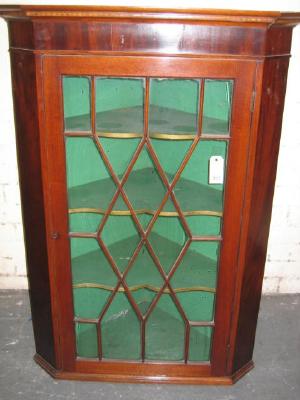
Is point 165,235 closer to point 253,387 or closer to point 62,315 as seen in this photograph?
point 62,315

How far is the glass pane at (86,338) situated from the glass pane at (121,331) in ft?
Result: 0.15

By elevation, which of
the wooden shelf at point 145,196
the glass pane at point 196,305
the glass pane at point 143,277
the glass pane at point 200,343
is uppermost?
the wooden shelf at point 145,196

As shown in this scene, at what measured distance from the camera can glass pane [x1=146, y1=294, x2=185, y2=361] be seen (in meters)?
1.86

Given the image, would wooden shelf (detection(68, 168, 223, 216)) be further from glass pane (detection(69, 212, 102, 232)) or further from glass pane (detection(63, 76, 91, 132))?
glass pane (detection(63, 76, 91, 132))

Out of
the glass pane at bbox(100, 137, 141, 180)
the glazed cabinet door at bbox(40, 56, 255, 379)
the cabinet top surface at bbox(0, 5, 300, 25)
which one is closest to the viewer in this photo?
the cabinet top surface at bbox(0, 5, 300, 25)

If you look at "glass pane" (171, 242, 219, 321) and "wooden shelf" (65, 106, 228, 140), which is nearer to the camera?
"wooden shelf" (65, 106, 228, 140)

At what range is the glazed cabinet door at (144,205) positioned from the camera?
1.41m

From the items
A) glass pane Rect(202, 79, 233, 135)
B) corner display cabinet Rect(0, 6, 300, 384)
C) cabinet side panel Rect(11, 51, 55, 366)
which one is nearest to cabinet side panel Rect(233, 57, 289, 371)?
corner display cabinet Rect(0, 6, 300, 384)

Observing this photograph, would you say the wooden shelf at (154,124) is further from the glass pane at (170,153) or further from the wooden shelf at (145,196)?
the wooden shelf at (145,196)

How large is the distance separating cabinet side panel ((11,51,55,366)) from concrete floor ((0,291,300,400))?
138 millimetres

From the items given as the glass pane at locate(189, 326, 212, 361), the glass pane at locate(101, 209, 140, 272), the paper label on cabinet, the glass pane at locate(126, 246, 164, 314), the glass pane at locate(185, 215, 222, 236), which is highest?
the paper label on cabinet

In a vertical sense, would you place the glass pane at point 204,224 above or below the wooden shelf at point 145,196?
below

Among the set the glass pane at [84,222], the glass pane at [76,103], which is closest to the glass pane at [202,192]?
the glass pane at [84,222]

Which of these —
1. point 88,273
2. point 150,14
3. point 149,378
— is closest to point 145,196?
point 88,273
